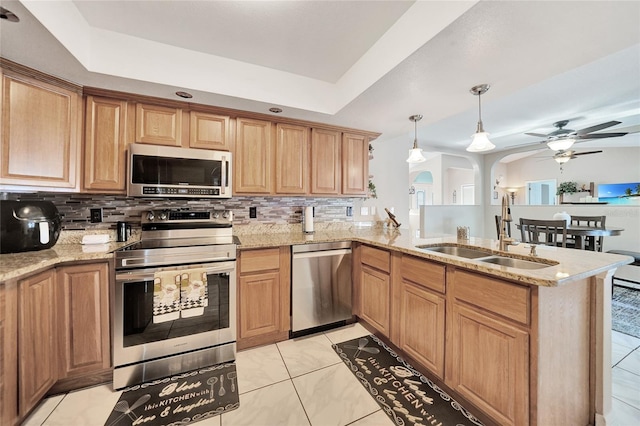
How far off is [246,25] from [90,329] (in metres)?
2.36

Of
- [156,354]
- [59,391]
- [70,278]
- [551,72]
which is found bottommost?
[59,391]

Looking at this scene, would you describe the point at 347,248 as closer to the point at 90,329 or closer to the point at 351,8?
the point at 351,8

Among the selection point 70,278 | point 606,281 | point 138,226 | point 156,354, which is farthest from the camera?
point 138,226

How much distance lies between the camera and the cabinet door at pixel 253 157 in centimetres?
246

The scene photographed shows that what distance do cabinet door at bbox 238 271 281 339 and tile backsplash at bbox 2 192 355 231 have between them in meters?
0.79

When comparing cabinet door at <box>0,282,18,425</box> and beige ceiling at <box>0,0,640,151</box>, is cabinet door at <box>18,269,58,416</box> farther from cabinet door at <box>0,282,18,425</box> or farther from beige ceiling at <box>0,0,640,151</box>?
beige ceiling at <box>0,0,640,151</box>

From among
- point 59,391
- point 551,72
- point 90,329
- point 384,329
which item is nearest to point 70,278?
point 90,329

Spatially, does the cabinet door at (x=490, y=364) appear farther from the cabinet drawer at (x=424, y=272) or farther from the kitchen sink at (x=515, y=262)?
the kitchen sink at (x=515, y=262)

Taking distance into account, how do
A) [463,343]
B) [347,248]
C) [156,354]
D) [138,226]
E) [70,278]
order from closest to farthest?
1. [463,343]
2. [70,278]
3. [156,354]
4. [138,226]
5. [347,248]

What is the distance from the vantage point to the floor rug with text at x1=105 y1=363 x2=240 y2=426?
4.88ft

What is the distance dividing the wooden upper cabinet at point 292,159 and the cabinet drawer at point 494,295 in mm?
1744

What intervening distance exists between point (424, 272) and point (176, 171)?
218 cm

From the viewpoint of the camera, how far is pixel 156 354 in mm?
1834

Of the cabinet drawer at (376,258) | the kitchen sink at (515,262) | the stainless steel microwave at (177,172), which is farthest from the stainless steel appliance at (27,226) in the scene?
the kitchen sink at (515,262)
